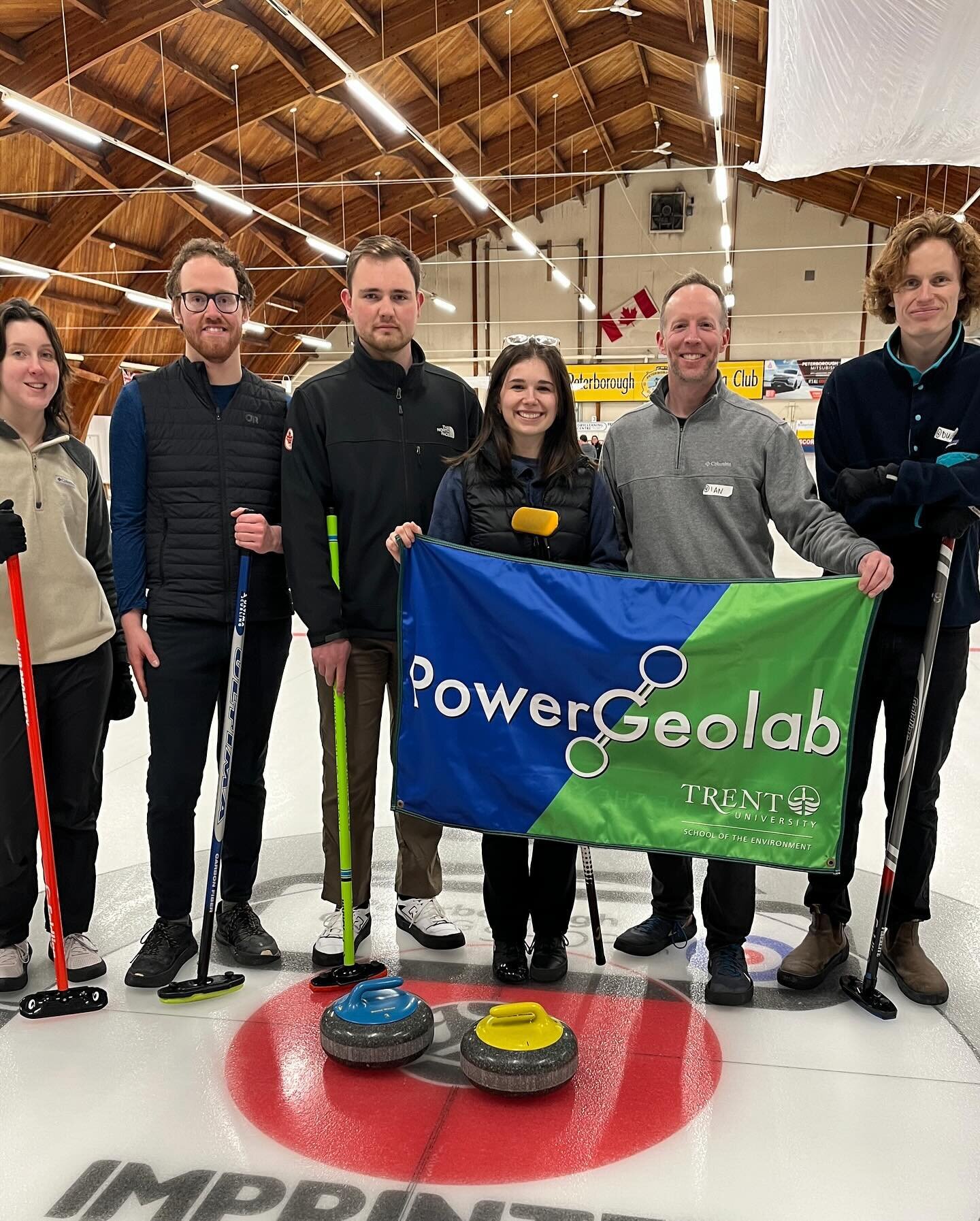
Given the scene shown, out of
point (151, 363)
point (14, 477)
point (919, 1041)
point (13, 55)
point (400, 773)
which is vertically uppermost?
point (13, 55)

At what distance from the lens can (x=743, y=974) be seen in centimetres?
243

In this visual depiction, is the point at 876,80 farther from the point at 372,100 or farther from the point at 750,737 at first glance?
the point at 372,100

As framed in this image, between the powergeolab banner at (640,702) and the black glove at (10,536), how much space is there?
2.95ft

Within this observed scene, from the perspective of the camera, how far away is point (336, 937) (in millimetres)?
2621

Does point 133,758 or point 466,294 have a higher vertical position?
point 466,294

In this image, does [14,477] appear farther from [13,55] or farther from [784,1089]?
[13,55]

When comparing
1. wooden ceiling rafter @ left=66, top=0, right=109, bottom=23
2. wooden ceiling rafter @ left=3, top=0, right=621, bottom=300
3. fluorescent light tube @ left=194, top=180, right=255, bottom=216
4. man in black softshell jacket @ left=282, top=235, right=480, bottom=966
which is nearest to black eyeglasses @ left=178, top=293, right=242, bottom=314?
man in black softshell jacket @ left=282, top=235, right=480, bottom=966

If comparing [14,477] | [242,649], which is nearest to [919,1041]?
[242,649]

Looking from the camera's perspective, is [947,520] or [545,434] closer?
[947,520]

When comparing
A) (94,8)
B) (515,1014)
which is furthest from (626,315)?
(515,1014)

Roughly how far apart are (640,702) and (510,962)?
804mm

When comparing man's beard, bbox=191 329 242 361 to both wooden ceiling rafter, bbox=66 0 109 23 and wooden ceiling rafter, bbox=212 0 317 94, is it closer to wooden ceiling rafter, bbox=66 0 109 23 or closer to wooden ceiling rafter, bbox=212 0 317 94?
wooden ceiling rafter, bbox=66 0 109 23

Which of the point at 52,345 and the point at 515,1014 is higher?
the point at 52,345

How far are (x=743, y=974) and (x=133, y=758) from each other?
3181 millimetres
